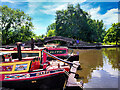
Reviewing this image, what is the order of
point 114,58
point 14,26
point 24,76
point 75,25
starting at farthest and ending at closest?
point 75,25 < point 14,26 < point 114,58 < point 24,76

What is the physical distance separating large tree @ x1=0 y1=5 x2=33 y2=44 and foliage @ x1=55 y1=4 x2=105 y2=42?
14830 mm

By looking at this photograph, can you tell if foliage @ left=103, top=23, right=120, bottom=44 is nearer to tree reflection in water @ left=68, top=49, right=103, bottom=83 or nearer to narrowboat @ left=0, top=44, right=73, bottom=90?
tree reflection in water @ left=68, top=49, right=103, bottom=83

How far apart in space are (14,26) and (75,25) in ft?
83.0

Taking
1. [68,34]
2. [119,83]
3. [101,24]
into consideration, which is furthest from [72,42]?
[101,24]

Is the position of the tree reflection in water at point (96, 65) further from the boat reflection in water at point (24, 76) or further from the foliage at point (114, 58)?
the boat reflection in water at point (24, 76)

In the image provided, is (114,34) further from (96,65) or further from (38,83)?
(38,83)

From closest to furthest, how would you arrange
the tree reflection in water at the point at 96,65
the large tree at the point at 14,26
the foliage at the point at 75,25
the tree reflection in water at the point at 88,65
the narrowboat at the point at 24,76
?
the narrowboat at the point at 24,76 → the tree reflection in water at the point at 88,65 → the tree reflection in water at the point at 96,65 → the large tree at the point at 14,26 → the foliage at the point at 75,25

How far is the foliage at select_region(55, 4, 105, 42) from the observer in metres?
48.8

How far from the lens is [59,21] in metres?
52.2

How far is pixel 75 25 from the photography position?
A: 1928 inches

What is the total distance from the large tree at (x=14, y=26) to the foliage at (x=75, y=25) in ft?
48.7

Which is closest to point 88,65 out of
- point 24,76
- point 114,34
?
point 24,76

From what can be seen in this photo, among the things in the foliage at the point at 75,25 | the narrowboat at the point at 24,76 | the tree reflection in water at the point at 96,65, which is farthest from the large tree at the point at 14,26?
the narrowboat at the point at 24,76

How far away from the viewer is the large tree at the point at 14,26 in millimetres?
38438
